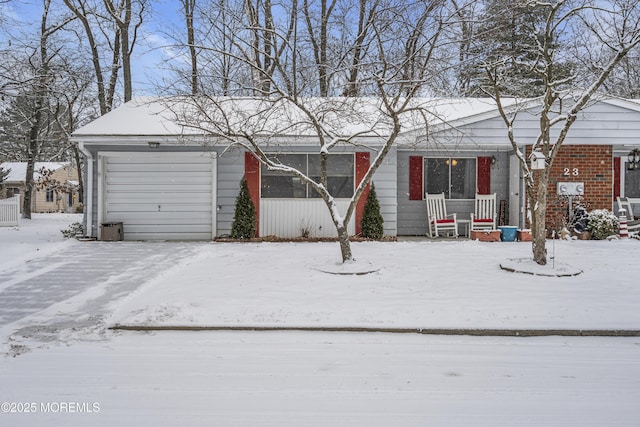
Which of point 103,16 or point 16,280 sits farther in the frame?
point 103,16

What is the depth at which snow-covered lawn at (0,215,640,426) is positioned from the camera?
2.94m

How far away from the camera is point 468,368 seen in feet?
12.0

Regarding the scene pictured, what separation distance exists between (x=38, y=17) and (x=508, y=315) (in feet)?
67.2

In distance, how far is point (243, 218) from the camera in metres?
10.0

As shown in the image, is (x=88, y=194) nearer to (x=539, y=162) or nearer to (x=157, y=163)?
(x=157, y=163)

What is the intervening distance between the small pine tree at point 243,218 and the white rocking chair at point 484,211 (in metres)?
5.50

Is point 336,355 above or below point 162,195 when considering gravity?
below

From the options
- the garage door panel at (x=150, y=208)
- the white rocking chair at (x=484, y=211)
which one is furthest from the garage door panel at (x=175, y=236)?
the white rocking chair at (x=484, y=211)

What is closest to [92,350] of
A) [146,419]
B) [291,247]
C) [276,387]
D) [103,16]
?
[146,419]

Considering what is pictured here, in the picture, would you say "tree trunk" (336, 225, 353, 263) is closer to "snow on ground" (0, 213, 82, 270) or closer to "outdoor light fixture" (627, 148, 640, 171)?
"snow on ground" (0, 213, 82, 270)

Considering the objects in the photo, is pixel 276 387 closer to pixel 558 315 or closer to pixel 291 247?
pixel 558 315

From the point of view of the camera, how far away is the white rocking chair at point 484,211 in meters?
11.2

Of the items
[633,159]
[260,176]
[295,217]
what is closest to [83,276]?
[260,176]

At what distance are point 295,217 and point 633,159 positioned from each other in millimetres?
8945
